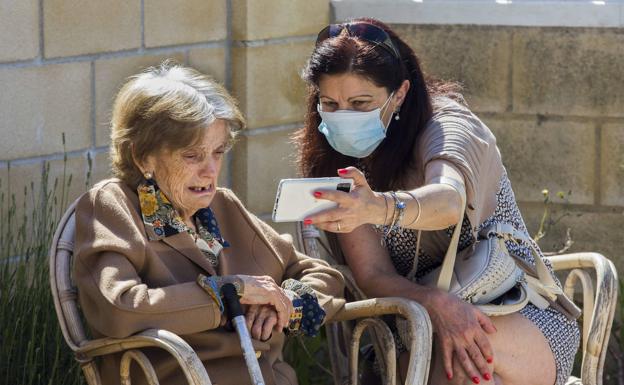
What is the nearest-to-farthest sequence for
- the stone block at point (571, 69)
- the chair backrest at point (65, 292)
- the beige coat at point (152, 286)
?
1. the beige coat at point (152, 286)
2. the chair backrest at point (65, 292)
3. the stone block at point (571, 69)

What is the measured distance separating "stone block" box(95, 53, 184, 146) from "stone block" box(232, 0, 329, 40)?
595 millimetres

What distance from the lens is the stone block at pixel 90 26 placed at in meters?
4.44

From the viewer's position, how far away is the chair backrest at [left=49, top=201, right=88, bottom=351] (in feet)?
11.0

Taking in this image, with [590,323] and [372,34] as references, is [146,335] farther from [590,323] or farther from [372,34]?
[590,323]

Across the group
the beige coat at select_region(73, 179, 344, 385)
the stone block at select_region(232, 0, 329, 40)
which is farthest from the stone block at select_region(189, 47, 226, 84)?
the beige coat at select_region(73, 179, 344, 385)

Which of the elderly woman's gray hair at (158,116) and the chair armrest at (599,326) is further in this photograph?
the chair armrest at (599,326)

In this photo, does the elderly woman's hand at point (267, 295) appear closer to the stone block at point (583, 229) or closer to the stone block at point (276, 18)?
the stone block at point (276, 18)

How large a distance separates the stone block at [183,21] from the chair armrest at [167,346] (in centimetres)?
185

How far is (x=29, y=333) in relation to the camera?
4.06 metres

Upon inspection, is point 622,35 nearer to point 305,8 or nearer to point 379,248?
point 305,8

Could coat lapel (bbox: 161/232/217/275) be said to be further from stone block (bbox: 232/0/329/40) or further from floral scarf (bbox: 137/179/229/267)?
stone block (bbox: 232/0/329/40)

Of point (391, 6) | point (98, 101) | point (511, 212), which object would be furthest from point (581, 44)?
point (98, 101)

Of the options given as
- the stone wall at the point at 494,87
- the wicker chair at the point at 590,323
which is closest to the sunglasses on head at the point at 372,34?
the wicker chair at the point at 590,323

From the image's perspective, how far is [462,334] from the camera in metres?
3.68
